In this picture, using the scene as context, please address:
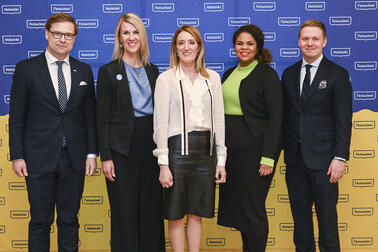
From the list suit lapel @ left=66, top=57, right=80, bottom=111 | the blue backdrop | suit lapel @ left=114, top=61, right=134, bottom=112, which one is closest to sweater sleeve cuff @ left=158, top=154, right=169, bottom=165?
suit lapel @ left=114, top=61, right=134, bottom=112

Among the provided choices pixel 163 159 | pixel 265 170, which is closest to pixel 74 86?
pixel 163 159

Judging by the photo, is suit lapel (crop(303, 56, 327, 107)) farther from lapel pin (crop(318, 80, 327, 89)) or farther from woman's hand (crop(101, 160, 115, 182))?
woman's hand (crop(101, 160, 115, 182))

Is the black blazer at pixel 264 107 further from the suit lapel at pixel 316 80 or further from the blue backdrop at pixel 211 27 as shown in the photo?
the blue backdrop at pixel 211 27

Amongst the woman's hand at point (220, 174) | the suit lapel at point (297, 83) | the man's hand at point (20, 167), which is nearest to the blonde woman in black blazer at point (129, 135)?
the woman's hand at point (220, 174)

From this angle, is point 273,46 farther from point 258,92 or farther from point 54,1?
point 54,1

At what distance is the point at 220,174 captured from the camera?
2309 millimetres

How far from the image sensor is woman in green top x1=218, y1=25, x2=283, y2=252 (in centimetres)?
233

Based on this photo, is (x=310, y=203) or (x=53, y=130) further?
(x=310, y=203)

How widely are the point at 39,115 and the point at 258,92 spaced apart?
1406mm

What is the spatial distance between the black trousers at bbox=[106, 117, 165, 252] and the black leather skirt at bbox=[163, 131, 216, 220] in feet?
0.66

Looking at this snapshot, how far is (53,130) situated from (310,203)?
5.93 feet

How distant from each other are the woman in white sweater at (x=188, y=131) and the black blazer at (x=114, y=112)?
0.69ft

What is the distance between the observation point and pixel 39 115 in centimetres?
232

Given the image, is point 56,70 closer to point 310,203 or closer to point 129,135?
point 129,135
